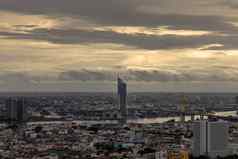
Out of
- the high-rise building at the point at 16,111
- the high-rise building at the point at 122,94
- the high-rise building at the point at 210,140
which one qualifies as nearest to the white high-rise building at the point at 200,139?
the high-rise building at the point at 210,140

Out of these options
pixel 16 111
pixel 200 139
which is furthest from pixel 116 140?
pixel 16 111

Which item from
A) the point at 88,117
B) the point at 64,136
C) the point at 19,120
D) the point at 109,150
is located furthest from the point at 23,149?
the point at 88,117

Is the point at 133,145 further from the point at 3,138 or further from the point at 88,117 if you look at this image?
the point at 88,117

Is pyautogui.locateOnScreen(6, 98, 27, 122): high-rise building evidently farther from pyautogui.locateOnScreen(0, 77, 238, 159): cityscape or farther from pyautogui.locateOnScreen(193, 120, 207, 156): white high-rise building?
pyautogui.locateOnScreen(193, 120, 207, 156): white high-rise building

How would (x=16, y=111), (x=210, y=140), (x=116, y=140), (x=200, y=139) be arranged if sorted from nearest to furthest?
1. (x=210, y=140)
2. (x=200, y=139)
3. (x=116, y=140)
4. (x=16, y=111)

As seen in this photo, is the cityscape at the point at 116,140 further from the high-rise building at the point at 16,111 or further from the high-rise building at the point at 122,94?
the high-rise building at the point at 122,94

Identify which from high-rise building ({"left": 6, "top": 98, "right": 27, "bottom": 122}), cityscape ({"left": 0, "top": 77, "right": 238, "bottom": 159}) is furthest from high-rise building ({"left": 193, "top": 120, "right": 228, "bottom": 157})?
high-rise building ({"left": 6, "top": 98, "right": 27, "bottom": 122})

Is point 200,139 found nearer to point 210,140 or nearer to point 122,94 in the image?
point 210,140
